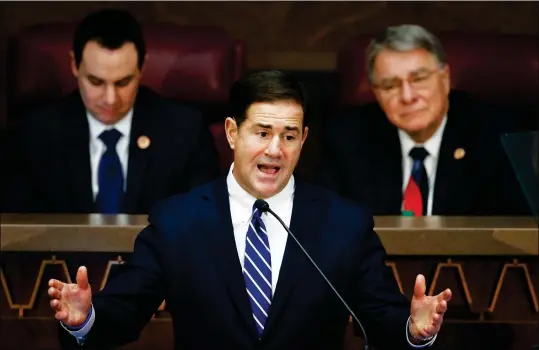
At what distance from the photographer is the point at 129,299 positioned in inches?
60.6

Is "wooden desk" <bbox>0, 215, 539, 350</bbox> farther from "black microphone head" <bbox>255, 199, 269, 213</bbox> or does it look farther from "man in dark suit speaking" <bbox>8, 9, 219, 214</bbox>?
"black microphone head" <bbox>255, 199, 269, 213</bbox>

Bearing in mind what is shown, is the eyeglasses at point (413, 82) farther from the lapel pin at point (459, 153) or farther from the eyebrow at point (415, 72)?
the lapel pin at point (459, 153)

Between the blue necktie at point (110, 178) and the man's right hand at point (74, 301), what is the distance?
2.30ft

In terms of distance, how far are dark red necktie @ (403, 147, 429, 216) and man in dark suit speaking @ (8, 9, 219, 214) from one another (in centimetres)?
41

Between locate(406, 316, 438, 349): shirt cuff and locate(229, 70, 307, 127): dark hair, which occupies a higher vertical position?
locate(229, 70, 307, 127): dark hair

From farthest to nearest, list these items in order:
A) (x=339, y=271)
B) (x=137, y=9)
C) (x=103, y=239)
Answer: (x=137, y=9)
(x=103, y=239)
(x=339, y=271)

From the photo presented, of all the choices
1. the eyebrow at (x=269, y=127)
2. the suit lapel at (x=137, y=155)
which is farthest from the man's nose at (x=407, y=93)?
the eyebrow at (x=269, y=127)

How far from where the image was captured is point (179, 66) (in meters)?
2.25

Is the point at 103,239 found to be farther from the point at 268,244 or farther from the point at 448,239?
the point at 448,239

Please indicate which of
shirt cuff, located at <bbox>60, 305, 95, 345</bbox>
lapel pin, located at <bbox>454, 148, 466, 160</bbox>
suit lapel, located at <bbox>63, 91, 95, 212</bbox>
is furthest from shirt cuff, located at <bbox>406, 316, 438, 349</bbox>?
suit lapel, located at <bbox>63, 91, 95, 212</bbox>

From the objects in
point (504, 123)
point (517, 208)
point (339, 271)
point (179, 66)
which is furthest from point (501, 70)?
point (339, 271)

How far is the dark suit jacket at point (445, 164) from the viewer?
7.09 ft

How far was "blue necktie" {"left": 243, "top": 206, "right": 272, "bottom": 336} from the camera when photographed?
5.09ft

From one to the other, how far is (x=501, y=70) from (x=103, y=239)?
3.28ft
